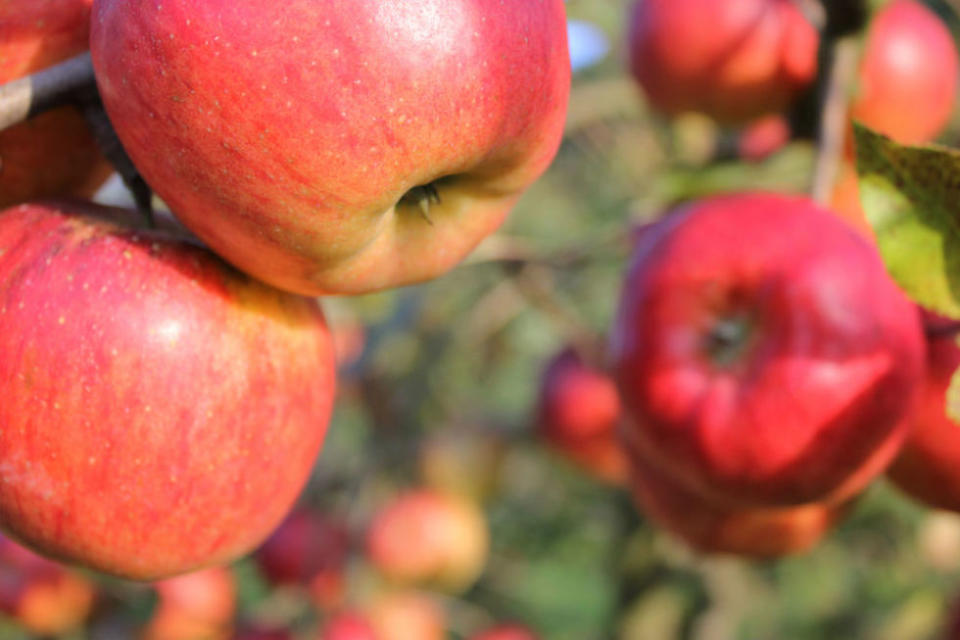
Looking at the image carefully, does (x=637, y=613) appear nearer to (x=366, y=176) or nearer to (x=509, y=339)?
(x=509, y=339)

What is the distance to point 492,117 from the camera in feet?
1.37

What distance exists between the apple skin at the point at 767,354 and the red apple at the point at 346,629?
70 cm

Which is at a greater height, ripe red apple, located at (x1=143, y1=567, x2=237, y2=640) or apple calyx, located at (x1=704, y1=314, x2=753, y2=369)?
apple calyx, located at (x1=704, y1=314, x2=753, y2=369)

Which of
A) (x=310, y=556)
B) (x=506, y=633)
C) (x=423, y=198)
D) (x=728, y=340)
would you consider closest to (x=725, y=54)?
(x=728, y=340)

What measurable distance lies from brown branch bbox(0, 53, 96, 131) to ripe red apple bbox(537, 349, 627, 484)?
3.29 feet

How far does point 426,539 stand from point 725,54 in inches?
42.0

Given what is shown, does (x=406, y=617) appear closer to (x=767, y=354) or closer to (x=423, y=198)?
(x=767, y=354)

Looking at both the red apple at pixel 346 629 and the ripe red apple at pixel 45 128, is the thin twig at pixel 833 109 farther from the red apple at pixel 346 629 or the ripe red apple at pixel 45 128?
the red apple at pixel 346 629

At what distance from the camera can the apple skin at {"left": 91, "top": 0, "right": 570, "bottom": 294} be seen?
0.39 meters

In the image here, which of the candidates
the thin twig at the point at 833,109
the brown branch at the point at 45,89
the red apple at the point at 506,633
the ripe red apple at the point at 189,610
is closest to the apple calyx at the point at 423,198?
the brown branch at the point at 45,89

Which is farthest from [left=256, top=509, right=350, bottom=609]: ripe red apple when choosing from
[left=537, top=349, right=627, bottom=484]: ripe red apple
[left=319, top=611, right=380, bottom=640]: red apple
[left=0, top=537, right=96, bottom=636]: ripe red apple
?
[left=537, top=349, right=627, bottom=484]: ripe red apple

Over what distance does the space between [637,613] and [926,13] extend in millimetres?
856

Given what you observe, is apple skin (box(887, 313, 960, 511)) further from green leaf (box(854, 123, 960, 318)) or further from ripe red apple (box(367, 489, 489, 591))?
ripe red apple (box(367, 489, 489, 591))

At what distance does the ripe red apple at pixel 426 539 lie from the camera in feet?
5.43
